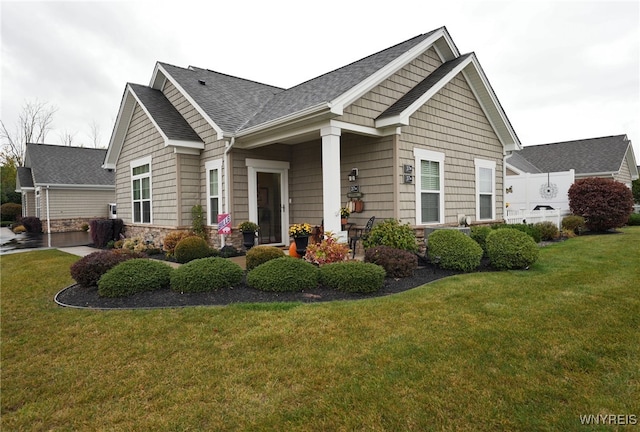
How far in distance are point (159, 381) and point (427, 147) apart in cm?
760

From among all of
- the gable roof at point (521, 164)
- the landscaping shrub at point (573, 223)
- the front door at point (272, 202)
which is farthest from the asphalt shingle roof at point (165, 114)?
the gable roof at point (521, 164)

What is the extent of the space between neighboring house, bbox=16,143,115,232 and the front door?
16271 mm

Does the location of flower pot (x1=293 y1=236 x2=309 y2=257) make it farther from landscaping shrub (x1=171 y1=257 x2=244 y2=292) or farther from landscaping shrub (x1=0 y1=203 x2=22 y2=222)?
landscaping shrub (x1=0 y1=203 x2=22 y2=222)

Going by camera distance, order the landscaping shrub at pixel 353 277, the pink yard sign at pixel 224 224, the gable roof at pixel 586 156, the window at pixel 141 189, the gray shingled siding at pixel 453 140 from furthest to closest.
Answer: the gable roof at pixel 586 156
the window at pixel 141 189
the pink yard sign at pixel 224 224
the gray shingled siding at pixel 453 140
the landscaping shrub at pixel 353 277

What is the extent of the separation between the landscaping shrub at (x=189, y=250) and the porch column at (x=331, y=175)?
3.24 meters

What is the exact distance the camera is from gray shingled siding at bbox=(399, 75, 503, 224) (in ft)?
27.0

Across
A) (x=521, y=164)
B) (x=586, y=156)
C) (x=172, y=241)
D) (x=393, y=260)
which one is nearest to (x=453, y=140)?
(x=393, y=260)

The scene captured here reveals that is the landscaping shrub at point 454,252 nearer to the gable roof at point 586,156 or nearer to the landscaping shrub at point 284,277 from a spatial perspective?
the landscaping shrub at point 284,277

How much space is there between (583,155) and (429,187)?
21807mm

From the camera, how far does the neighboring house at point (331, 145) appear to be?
306 inches

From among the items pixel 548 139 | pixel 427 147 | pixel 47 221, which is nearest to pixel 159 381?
pixel 427 147

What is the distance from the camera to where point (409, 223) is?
26.6ft

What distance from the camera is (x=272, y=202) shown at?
34.1 ft

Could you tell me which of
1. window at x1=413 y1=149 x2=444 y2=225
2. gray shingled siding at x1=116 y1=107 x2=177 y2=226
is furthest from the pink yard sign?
window at x1=413 y1=149 x2=444 y2=225
